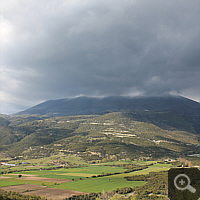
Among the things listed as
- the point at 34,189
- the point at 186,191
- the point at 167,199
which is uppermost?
the point at 186,191

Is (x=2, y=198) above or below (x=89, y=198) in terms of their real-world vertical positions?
above

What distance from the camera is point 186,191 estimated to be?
68.1 meters

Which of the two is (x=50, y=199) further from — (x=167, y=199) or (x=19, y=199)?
(x=167, y=199)

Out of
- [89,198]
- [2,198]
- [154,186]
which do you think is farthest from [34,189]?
[154,186]

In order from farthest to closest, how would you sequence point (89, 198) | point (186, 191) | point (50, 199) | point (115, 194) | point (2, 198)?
1. point (115, 194)
2. point (89, 198)
3. point (50, 199)
4. point (186, 191)
5. point (2, 198)

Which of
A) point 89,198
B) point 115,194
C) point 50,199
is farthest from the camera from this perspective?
point 115,194

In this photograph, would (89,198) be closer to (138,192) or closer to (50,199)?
(50,199)

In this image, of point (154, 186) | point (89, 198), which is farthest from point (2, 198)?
point (154, 186)

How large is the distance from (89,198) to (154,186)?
3776 centimetres

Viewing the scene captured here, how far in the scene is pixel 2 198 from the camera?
5738 cm

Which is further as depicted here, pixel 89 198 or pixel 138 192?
pixel 138 192

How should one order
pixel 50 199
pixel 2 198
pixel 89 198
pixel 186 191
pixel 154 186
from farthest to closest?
pixel 154 186, pixel 89 198, pixel 50 199, pixel 186 191, pixel 2 198

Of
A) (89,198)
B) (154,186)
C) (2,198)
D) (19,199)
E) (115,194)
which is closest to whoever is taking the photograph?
(2,198)

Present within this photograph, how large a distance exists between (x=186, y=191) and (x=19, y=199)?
62.5m
